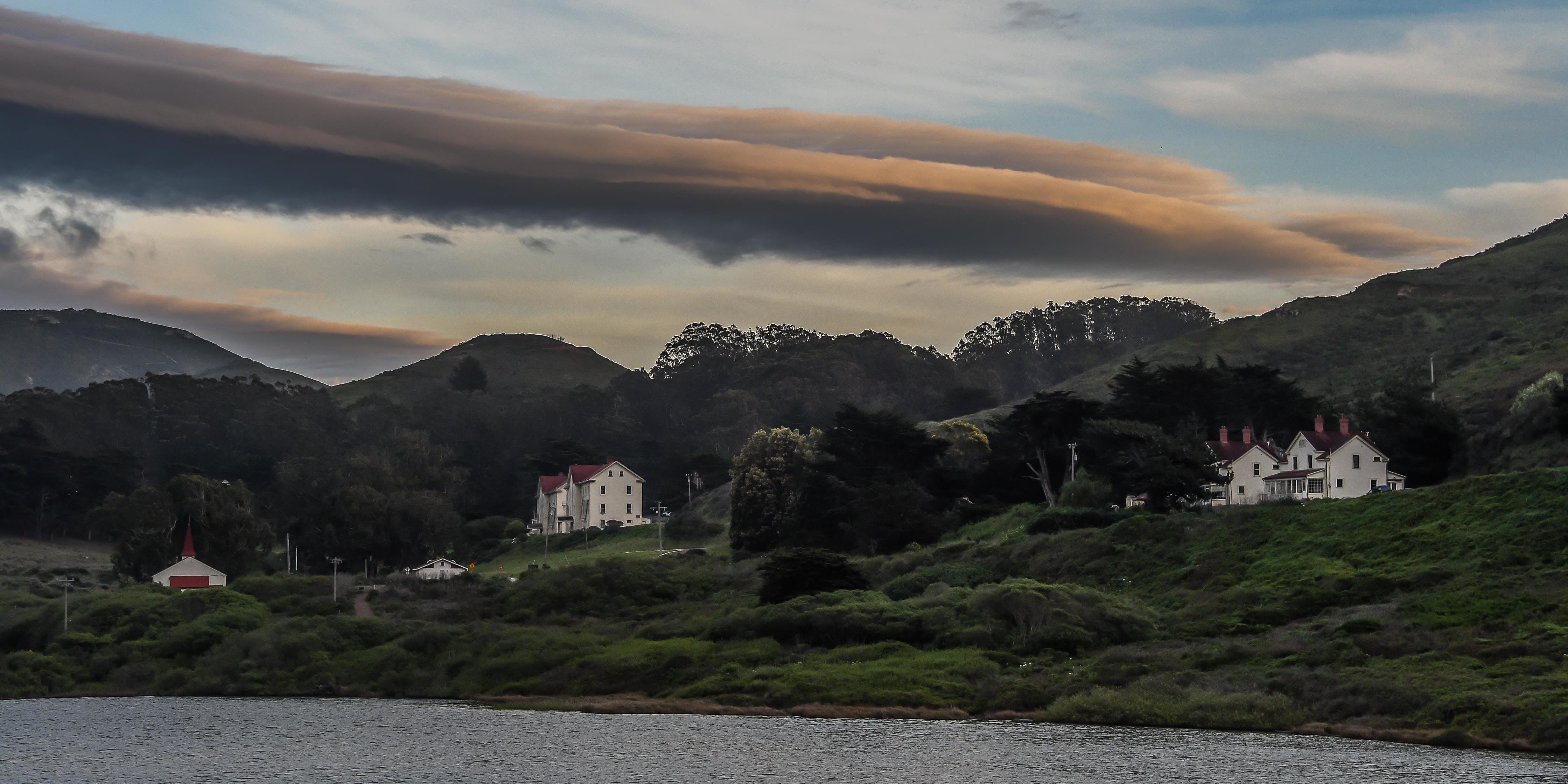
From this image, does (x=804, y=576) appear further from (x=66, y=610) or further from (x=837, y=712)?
(x=66, y=610)

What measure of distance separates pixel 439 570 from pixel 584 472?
4069cm

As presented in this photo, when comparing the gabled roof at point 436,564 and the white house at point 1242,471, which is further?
the gabled roof at point 436,564

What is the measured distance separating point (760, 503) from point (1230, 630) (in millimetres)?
51900

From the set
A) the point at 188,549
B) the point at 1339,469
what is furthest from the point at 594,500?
the point at 1339,469

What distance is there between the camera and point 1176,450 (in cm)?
8769

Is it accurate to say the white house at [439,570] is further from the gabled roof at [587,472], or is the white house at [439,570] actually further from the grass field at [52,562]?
the gabled roof at [587,472]

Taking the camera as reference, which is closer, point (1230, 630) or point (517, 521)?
point (1230, 630)

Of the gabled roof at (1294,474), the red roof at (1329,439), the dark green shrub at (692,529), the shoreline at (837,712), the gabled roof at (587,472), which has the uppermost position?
the red roof at (1329,439)

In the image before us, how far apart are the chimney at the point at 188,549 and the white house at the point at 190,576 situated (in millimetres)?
1478

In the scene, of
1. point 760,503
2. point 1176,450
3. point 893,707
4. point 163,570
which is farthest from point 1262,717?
point 163,570

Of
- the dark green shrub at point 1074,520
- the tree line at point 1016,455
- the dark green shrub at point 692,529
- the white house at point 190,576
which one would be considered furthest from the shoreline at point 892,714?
the dark green shrub at point 692,529

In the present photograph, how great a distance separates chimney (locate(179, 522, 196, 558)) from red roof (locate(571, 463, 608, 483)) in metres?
45.3

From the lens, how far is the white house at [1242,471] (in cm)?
9600

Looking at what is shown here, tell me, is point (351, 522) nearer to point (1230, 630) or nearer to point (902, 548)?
point (902, 548)
